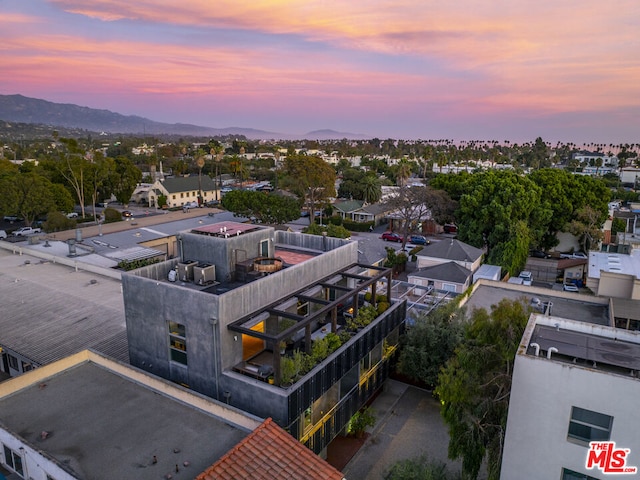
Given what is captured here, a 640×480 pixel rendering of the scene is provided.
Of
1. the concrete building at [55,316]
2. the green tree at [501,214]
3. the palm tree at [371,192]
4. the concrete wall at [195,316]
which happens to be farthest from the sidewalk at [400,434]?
the palm tree at [371,192]

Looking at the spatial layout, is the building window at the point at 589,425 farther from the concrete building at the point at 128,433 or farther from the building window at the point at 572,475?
the concrete building at the point at 128,433

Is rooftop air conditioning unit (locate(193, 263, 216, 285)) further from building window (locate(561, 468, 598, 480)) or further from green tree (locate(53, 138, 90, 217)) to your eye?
green tree (locate(53, 138, 90, 217))

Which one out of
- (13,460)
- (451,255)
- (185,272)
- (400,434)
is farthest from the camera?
(451,255)

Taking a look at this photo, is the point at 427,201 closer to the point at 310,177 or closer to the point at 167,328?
the point at 310,177

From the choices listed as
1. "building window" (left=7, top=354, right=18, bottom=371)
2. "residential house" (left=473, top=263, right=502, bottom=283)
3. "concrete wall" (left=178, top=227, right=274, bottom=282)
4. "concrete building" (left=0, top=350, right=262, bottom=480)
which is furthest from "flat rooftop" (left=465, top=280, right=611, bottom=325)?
"building window" (left=7, top=354, right=18, bottom=371)

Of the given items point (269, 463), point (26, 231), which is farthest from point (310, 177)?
point (269, 463)

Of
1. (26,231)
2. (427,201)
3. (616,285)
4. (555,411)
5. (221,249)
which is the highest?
(221,249)

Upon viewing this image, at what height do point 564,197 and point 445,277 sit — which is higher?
point 564,197
